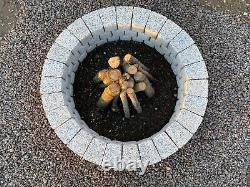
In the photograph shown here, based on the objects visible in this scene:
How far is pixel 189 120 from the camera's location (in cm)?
510

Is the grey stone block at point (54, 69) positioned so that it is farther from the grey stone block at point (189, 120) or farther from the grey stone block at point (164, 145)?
the grey stone block at point (189, 120)

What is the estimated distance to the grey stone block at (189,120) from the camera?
16.7 feet

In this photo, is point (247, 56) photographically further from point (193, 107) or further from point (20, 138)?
point (20, 138)

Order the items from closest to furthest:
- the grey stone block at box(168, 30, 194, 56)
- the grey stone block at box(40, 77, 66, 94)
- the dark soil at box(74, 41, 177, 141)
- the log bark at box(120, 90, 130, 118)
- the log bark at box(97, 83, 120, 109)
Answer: the log bark at box(97, 83, 120, 109) → the log bark at box(120, 90, 130, 118) → the grey stone block at box(40, 77, 66, 94) → the grey stone block at box(168, 30, 194, 56) → the dark soil at box(74, 41, 177, 141)

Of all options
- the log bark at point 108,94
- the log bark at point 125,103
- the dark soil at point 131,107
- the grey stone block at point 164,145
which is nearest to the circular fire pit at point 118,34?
the grey stone block at point 164,145

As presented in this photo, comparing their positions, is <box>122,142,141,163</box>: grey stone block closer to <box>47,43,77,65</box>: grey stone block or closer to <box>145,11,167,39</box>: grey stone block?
<box>47,43,77,65</box>: grey stone block

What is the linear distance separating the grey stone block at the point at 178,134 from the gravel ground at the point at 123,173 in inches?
28.7

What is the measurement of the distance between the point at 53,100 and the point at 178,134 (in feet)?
5.09

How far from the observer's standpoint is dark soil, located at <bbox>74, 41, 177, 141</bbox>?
5.62 metres

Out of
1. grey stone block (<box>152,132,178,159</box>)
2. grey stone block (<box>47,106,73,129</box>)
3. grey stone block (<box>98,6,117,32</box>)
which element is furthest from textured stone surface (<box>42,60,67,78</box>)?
grey stone block (<box>152,132,178,159</box>)

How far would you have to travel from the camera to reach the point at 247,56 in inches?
240

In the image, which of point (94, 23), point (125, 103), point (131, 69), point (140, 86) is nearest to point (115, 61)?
point (131, 69)

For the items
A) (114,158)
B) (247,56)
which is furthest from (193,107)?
(247,56)

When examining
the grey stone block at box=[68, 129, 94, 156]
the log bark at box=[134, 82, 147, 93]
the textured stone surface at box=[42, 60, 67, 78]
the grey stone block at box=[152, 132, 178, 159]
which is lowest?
the grey stone block at box=[152, 132, 178, 159]
